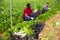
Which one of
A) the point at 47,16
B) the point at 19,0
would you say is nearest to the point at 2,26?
the point at 47,16

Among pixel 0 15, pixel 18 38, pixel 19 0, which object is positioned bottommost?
pixel 19 0

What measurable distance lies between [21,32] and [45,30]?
1720 mm

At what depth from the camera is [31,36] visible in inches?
270

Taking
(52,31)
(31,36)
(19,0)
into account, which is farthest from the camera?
(19,0)

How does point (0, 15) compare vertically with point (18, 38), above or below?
above

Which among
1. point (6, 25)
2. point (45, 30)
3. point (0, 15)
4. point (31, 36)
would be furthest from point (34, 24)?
point (0, 15)

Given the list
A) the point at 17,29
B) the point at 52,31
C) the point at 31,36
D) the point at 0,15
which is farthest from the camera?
the point at 52,31

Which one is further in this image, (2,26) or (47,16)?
(47,16)

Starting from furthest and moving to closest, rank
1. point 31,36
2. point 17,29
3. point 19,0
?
point 19,0
point 17,29
point 31,36

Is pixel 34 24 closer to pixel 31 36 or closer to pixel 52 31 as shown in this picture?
pixel 52 31

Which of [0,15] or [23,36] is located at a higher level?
[0,15]

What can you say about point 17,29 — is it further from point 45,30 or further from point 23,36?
point 45,30

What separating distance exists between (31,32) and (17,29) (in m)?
0.51

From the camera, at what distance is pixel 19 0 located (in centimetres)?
1875
